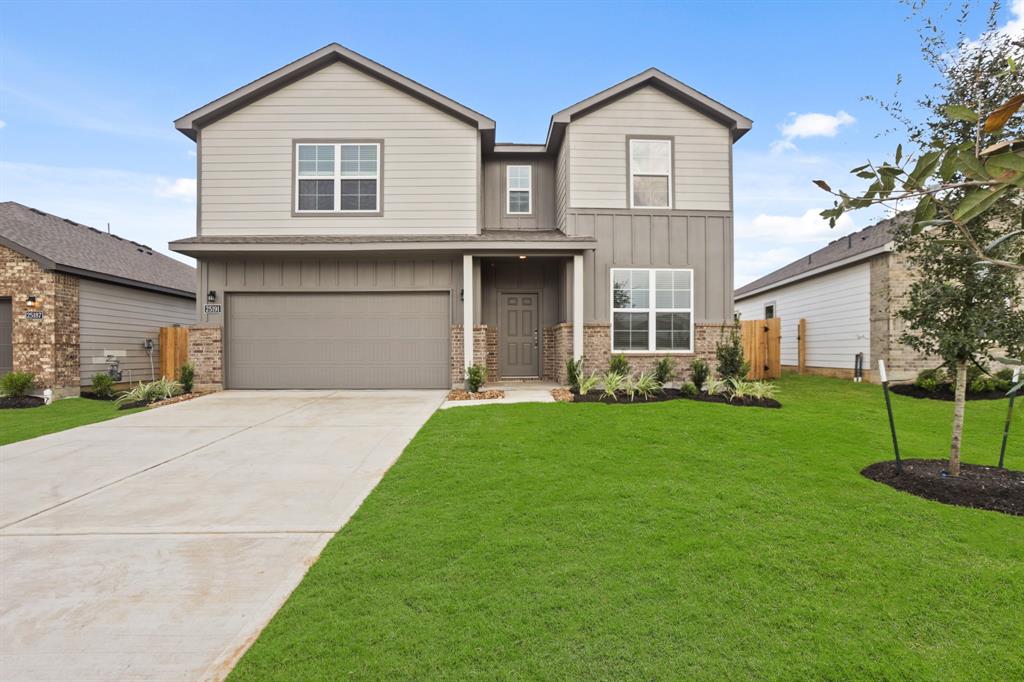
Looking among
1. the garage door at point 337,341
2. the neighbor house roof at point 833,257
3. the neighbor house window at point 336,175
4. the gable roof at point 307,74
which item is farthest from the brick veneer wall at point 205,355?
the neighbor house roof at point 833,257

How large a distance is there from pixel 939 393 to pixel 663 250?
21.2 feet

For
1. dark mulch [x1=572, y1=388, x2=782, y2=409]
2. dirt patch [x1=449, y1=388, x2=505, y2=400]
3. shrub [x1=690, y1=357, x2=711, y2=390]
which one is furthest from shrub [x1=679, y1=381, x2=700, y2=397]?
dirt patch [x1=449, y1=388, x2=505, y2=400]

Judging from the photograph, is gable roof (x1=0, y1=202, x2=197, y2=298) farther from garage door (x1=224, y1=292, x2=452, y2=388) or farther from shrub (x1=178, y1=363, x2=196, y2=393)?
garage door (x1=224, y1=292, x2=452, y2=388)

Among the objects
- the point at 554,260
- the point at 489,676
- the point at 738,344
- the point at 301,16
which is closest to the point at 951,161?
the point at 489,676

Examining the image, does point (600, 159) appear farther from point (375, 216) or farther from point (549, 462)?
point (549, 462)

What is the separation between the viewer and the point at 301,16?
1259cm

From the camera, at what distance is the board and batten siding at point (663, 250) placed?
11.6 m

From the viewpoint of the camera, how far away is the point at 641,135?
11836 mm

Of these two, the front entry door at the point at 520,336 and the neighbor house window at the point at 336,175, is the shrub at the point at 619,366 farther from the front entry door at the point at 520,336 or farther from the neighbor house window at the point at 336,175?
the neighbor house window at the point at 336,175

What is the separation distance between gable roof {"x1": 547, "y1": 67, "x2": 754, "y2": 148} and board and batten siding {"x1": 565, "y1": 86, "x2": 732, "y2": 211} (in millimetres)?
108

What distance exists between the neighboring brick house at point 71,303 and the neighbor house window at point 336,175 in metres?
5.74

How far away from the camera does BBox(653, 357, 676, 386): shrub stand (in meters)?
10.8

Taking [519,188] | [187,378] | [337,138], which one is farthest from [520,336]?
[187,378]

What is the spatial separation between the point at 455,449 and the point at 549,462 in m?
1.18
